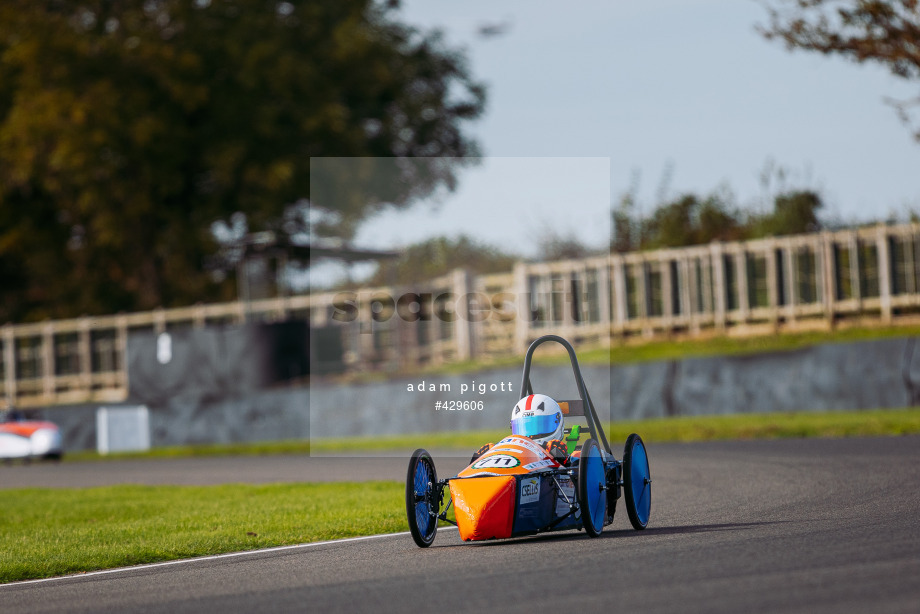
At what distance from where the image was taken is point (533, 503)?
9469mm

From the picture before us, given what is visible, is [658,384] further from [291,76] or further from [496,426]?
[291,76]

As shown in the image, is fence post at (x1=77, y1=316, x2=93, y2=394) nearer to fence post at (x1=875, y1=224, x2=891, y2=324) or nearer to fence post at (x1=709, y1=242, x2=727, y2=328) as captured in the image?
fence post at (x1=709, y1=242, x2=727, y2=328)

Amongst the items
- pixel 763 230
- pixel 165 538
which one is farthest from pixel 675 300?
pixel 165 538

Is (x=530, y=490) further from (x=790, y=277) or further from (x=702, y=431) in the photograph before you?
(x=790, y=277)

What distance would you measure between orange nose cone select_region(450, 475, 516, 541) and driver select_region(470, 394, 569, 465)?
719 millimetres

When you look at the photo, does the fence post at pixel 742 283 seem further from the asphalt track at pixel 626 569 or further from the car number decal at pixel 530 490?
the car number decal at pixel 530 490

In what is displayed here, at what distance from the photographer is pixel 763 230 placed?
111 ft

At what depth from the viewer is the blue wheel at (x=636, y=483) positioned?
10.0 m

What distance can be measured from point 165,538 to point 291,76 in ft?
96.1

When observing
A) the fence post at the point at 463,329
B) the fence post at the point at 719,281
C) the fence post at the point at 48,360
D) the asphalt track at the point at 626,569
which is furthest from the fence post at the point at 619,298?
the fence post at the point at 48,360

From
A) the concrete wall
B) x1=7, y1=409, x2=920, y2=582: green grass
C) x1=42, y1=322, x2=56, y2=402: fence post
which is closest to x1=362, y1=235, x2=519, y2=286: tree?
the concrete wall

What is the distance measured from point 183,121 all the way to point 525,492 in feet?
107

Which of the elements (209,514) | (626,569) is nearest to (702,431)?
(209,514)

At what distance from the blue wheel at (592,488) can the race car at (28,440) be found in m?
22.6
